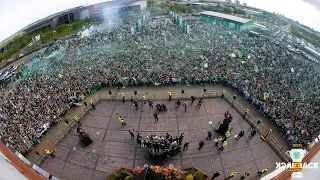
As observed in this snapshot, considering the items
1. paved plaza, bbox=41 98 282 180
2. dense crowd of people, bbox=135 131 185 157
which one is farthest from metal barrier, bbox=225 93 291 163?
dense crowd of people, bbox=135 131 185 157

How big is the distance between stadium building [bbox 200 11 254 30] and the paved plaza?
23870 millimetres

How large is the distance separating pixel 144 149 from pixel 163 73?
12.2m

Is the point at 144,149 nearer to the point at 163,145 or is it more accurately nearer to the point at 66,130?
the point at 163,145

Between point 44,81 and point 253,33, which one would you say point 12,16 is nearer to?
point 44,81

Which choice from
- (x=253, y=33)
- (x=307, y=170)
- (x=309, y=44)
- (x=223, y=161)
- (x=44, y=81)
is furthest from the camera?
(x=253, y=33)

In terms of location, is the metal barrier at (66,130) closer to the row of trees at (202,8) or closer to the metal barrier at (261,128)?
the metal barrier at (261,128)

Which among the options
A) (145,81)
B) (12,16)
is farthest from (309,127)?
(12,16)

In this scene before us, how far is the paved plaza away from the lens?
1975 centimetres

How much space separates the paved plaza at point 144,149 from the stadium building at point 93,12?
35882 millimetres

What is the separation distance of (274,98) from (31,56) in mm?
40552

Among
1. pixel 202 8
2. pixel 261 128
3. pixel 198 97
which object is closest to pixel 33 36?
pixel 198 97

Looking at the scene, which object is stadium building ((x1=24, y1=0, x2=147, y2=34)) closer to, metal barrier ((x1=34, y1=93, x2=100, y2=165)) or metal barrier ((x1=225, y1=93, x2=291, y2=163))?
metal barrier ((x1=34, y1=93, x2=100, y2=165))

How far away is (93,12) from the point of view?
56.9 metres

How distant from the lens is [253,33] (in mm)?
41781
